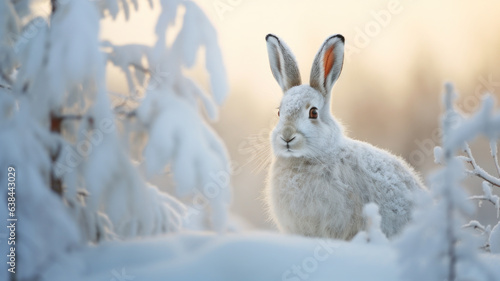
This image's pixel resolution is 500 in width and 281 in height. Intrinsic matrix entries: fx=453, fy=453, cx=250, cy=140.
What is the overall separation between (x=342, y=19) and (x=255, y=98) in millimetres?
392

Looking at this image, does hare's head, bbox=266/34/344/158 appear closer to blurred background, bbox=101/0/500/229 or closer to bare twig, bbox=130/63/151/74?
blurred background, bbox=101/0/500/229

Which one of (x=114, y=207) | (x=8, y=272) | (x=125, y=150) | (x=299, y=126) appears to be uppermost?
(x=299, y=126)

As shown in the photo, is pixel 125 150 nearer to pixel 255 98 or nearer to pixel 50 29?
pixel 50 29

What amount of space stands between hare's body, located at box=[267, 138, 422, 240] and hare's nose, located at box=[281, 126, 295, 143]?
0.14 m

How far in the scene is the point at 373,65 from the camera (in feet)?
5.02

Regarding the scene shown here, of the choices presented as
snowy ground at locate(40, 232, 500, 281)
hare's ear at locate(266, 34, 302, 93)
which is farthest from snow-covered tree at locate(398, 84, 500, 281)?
hare's ear at locate(266, 34, 302, 93)

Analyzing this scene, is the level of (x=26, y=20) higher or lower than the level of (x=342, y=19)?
lower

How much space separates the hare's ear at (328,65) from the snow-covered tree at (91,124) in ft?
1.26

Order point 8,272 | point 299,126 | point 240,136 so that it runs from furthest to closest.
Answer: point 240,136 < point 299,126 < point 8,272

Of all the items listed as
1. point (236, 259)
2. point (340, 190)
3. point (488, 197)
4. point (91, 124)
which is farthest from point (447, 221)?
point (91, 124)

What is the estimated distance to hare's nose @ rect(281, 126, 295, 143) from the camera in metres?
1.40

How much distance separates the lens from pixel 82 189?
1223 mm

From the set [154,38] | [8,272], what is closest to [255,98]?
[154,38]

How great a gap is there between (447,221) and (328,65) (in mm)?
768
